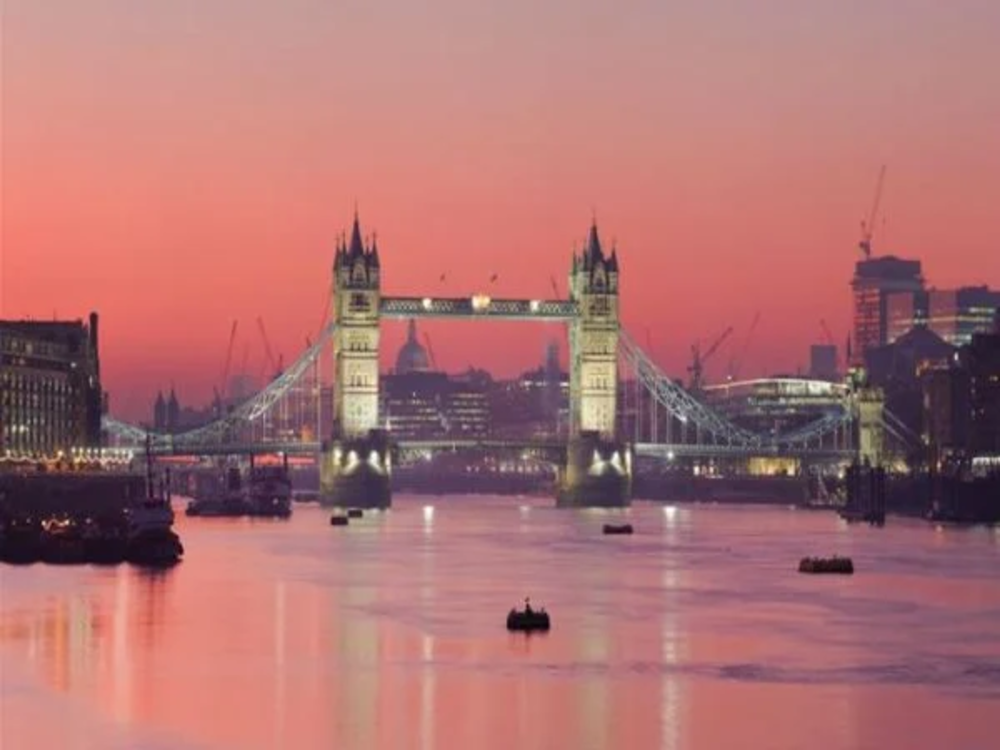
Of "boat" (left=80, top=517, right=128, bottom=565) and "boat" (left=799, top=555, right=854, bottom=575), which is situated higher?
"boat" (left=80, top=517, right=128, bottom=565)

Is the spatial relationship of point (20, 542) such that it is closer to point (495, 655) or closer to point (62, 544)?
point (62, 544)

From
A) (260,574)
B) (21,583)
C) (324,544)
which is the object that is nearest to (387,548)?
(324,544)

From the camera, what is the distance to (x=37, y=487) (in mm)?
150625

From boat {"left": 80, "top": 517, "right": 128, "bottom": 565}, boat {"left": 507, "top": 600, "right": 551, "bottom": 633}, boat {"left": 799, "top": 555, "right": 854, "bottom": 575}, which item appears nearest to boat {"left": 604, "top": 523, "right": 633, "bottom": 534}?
boat {"left": 80, "top": 517, "right": 128, "bottom": 565}

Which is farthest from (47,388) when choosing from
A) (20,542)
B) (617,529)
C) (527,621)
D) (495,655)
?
→ (495,655)

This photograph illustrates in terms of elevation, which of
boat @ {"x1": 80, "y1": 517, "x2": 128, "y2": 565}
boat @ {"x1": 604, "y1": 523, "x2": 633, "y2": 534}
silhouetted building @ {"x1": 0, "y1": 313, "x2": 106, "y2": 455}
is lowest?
boat @ {"x1": 80, "y1": 517, "x2": 128, "y2": 565}

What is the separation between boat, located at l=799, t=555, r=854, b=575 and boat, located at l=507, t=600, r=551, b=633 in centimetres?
3467

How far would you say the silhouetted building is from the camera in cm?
17638

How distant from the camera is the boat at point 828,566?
129 metres

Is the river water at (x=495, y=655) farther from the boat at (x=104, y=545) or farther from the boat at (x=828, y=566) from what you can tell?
the boat at (x=104, y=545)

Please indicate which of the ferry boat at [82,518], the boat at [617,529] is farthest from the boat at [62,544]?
the boat at [617,529]

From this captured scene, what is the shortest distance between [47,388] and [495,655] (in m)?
101

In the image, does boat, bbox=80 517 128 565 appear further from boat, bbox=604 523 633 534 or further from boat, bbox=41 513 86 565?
boat, bbox=604 523 633 534

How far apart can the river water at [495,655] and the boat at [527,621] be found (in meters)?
0.71
